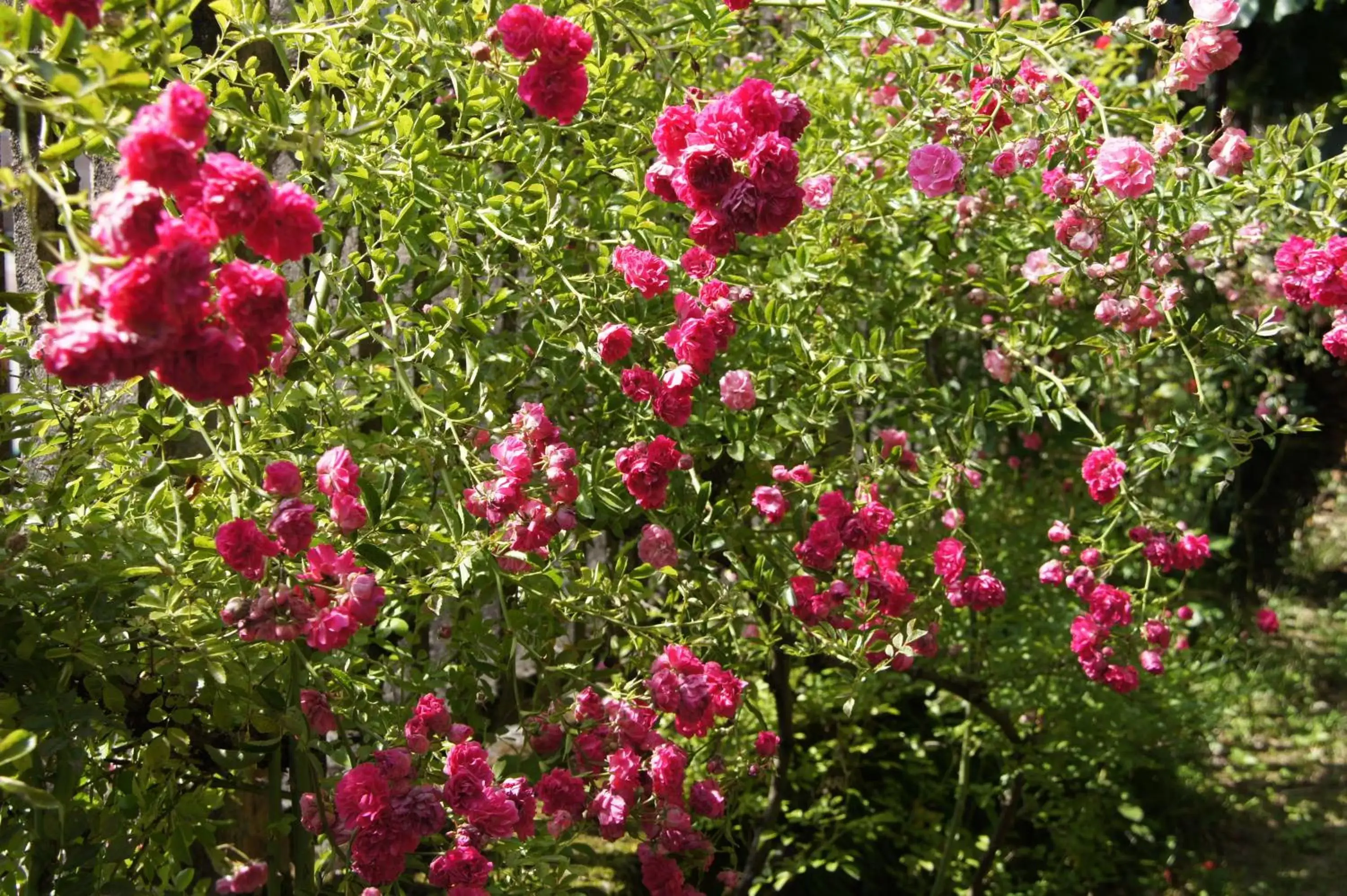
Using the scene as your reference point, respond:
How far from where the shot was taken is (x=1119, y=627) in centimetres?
289

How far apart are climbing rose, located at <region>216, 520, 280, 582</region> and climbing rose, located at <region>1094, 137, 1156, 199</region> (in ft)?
4.20

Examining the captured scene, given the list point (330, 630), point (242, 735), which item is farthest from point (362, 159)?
point (242, 735)

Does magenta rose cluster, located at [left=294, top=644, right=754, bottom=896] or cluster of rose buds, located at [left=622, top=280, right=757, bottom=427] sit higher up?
cluster of rose buds, located at [left=622, top=280, right=757, bottom=427]

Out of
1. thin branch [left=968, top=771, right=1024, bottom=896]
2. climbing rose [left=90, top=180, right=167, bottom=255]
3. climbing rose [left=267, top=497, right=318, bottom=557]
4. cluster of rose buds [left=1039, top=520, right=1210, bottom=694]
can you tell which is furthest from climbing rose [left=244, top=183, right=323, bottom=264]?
thin branch [left=968, top=771, right=1024, bottom=896]

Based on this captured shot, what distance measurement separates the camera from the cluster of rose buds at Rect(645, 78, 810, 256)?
134 centimetres

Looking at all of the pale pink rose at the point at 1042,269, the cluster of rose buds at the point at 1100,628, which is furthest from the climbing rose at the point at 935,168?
the cluster of rose buds at the point at 1100,628

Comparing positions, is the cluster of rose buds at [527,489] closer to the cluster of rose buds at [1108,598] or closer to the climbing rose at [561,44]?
the climbing rose at [561,44]

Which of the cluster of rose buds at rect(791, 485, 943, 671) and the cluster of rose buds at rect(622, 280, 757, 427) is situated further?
the cluster of rose buds at rect(791, 485, 943, 671)

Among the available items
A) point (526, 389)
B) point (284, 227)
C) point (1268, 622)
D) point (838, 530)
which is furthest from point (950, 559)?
point (1268, 622)

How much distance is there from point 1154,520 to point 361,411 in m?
1.36

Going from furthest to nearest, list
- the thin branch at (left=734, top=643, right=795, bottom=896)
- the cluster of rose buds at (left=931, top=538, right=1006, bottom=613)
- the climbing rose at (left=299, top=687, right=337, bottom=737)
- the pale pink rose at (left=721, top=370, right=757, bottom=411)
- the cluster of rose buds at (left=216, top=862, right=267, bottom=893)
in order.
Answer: the thin branch at (left=734, top=643, right=795, bottom=896)
the cluster of rose buds at (left=931, top=538, right=1006, bottom=613)
the pale pink rose at (left=721, top=370, right=757, bottom=411)
the climbing rose at (left=299, top=687, right=337, bottom=737)
the cluster of rose buds at (left=216, top=862, right=267, bottom=893)

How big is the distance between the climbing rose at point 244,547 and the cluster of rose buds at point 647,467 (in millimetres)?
534

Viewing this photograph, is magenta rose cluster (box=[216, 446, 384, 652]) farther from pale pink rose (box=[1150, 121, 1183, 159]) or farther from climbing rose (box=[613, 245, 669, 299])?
pale pink rose (box=[1150, 121, 1183, 159])

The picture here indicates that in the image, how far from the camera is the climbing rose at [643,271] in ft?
5.31
